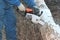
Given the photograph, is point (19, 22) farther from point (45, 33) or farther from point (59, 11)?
point (59, 11)

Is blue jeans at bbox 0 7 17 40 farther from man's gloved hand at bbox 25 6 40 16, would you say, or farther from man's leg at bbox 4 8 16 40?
man's gloved hand at bbox 25 6 40 16

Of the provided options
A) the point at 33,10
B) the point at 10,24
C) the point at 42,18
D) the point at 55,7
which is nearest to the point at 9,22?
the point at 10,24

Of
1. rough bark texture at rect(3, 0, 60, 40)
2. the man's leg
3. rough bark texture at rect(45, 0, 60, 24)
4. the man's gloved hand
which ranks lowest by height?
rough bark texture at rect(45, 0, 60, 24)

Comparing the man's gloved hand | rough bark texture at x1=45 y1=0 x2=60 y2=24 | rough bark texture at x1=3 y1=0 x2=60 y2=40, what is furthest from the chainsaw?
rough bark texture at x1=45 y1=0 x2=60 y2=24

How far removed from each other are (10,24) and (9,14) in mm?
175

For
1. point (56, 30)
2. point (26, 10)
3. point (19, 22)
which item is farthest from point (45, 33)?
point (19, 22)

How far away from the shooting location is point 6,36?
4004 mm

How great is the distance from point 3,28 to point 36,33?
0.59 metres

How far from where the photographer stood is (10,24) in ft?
12.6

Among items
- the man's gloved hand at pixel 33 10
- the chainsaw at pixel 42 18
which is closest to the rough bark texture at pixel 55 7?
the chainsaw at pixel 42 18

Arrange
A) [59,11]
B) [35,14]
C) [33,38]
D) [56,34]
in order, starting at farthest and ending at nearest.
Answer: [59,11]
[33,38]
[35,14]
[56,34]

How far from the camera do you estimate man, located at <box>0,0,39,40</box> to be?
3562 mm

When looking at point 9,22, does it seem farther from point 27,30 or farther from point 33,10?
point 27,30

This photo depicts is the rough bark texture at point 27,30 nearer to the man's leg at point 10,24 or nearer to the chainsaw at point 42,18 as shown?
the chainsaw at point 42,18
